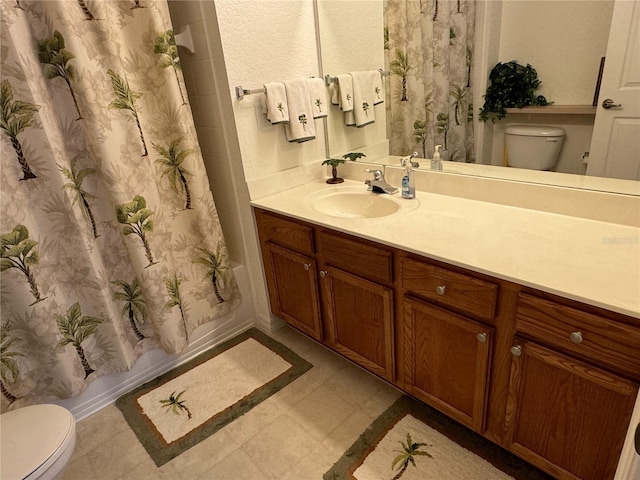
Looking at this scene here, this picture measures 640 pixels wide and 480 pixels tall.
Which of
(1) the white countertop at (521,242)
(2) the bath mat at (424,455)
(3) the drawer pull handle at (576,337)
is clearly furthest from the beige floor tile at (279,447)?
(3) the drawer pull handle at (576,337)

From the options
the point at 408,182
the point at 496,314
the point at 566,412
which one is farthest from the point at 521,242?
the point at 408,182

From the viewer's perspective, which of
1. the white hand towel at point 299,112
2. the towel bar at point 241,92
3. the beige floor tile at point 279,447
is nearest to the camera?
the beige floor tile at point 279,447

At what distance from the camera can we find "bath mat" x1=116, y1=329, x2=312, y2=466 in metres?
1.59

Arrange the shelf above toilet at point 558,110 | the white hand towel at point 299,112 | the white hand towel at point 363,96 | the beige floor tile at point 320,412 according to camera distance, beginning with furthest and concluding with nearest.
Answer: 1. the white hand towel at point 363,96
2. the white hand towel at point 299,112
3. the beige floor tile at point 320,412
4. the shelf above toilet at point 558,110

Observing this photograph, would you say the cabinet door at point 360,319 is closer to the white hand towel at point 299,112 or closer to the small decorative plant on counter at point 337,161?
the small decorative plant on counter at point 337,161

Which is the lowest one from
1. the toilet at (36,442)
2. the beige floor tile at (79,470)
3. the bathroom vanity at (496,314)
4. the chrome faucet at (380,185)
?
the beige floor tile at (79,470)

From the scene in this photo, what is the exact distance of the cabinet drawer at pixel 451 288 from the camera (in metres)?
1.09

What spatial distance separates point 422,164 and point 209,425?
4.82 ft

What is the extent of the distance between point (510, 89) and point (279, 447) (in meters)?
1.58

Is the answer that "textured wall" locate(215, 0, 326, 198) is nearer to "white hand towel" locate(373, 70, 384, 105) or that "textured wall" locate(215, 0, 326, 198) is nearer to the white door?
"white hand towel" locate(373, 70, 384, 105)

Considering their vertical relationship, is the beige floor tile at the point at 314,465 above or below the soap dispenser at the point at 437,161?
below

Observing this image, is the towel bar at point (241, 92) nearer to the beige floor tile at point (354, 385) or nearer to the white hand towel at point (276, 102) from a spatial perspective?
the white hand towel at point (276, 102)

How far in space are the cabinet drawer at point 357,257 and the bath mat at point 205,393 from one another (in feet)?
2.18

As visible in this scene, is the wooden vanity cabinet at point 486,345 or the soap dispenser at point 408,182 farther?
the soap dispenser at point 408,182
